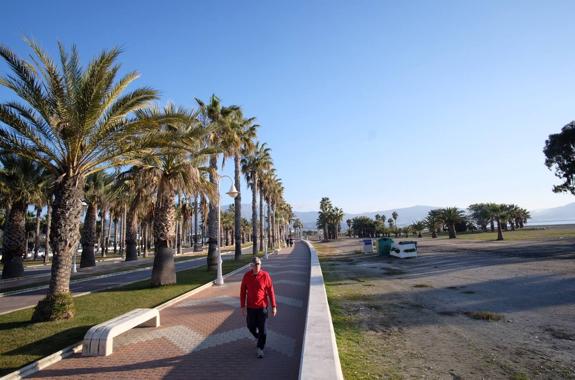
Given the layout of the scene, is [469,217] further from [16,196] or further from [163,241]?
[16,196]

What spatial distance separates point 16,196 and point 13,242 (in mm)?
3017

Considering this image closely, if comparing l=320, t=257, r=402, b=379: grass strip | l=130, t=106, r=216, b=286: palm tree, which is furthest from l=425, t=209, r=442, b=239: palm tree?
l=320, t=257, r=402, b=379: grass strip

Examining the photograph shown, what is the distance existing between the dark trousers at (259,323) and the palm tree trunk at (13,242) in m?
22.7

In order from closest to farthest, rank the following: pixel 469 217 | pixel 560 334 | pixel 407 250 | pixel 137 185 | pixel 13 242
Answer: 1. pixel 560 334
2. pixel 137 185
3. pixel 13 242
4. pixel 407 250
5. pixel 469 217

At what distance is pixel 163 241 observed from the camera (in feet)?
50.1

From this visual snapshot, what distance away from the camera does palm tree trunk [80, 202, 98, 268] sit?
29.7 metres

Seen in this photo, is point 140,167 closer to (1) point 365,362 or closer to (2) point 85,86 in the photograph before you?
(2) point 85,86

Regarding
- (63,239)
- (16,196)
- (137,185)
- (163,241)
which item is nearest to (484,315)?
(63,239)

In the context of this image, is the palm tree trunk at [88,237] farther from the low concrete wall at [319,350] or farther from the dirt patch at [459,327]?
the low concrete wall at [319,350]

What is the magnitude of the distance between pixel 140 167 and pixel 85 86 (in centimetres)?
556

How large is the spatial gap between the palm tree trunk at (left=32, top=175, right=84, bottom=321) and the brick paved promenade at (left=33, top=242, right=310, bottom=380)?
257 centimetres

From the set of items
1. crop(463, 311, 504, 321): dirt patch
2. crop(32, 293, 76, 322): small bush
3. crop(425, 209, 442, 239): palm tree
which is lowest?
crop(463, 311, 504, 321): dirt patch

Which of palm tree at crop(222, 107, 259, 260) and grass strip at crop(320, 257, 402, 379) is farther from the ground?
palm tree at crop(222, 107, 259, 260)

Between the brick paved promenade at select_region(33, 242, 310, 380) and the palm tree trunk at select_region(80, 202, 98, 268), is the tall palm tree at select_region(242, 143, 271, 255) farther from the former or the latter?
the brick paved promenade at select_region(33, 242, 310, 380)
